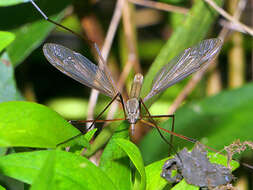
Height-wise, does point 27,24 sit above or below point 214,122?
above

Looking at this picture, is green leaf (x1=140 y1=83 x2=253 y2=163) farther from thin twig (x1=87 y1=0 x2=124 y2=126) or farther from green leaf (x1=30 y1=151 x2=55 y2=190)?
green leaf (x1=30 y1=151 x2=55 y2=190)

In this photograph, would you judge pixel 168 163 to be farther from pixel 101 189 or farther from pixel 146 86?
pixel 146 86

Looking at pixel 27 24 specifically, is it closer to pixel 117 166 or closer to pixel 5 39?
pixel 5 39

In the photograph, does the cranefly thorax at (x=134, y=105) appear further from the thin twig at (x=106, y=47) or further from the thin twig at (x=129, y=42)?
the thin twig at (x=129, y=42)

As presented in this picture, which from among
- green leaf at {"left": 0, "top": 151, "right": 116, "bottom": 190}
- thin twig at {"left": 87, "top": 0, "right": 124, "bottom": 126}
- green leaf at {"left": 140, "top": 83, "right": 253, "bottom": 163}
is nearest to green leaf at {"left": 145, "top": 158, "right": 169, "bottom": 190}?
green leaf at {"left": 0, "top": 151, "right": 116, "bottom": 190}

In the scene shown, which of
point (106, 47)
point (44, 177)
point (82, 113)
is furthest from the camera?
point (82, 113)

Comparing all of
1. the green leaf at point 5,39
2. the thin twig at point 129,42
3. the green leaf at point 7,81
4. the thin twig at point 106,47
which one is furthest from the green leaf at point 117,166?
the thin twig at point 129,42

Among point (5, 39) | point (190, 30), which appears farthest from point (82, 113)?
point (5, 39)
